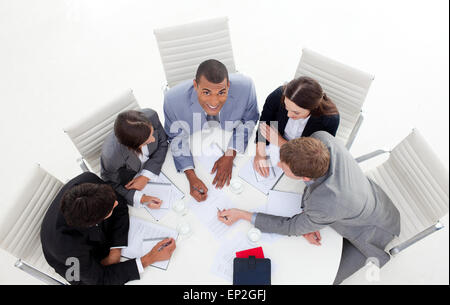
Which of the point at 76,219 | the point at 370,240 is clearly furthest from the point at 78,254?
the point at 370,240

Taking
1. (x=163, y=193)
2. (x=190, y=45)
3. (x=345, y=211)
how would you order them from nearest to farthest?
1. (x=345, y=211)
2. (x=163, y=193)
3. (x=190, y=45)

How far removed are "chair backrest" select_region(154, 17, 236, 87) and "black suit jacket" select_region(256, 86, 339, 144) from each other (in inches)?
25.8

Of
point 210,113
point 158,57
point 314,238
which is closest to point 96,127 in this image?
point 210,113

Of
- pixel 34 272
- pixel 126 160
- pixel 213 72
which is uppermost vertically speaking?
pixel 213 72

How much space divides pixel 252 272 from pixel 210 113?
3.43ft

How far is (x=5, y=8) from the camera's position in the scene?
13.5ft

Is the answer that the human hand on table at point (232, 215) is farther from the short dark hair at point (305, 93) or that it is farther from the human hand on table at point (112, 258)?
the short dark hair at point (305, 93)

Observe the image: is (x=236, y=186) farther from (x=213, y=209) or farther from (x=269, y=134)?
(x=269, y=134)

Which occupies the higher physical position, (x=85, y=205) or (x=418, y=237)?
(x=85, y=205)

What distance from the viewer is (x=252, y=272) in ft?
5.54

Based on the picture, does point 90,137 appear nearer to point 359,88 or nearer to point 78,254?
point 78,254

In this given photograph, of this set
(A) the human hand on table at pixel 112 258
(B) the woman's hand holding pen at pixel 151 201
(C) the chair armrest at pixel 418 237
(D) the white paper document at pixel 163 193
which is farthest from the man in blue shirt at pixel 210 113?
(C) the chair armrest at pixel 418 237

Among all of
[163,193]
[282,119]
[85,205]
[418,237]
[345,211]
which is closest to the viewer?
[85,205]

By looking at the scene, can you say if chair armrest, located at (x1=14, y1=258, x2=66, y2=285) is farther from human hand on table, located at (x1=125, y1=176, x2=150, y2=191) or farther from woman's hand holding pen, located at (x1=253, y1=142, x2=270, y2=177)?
woman's hand holding pen, located at (x1=253, y1=142, x2=270, y2=177)
